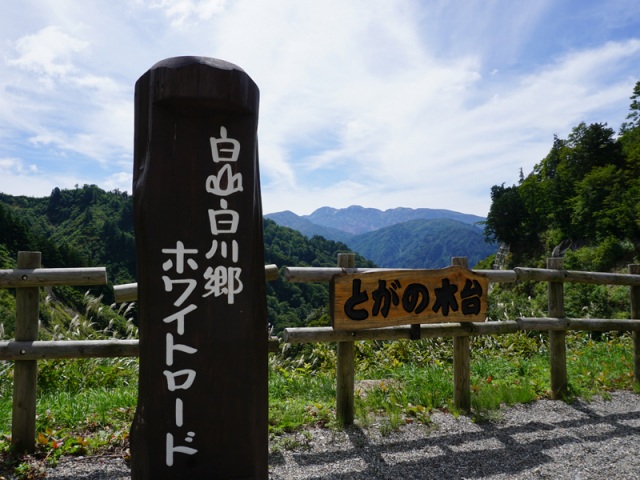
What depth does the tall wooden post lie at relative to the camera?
8.00 feet

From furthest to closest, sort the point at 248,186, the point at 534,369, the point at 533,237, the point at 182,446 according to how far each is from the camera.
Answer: the point at 533,237 → the point at 534,369 → the point at 248,186 → the point at 182,446

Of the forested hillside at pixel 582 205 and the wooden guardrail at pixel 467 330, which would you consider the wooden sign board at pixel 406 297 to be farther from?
the forested hillside at pixel 582 205

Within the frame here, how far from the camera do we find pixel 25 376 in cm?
360

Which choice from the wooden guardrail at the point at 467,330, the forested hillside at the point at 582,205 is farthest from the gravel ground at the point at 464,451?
the forested hillside at the point at 582,205

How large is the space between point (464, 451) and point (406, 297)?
139 cm

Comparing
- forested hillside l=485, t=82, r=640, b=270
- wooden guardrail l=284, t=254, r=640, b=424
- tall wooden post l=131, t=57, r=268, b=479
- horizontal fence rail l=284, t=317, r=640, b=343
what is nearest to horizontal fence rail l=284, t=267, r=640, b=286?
wooden guardrail l=284, t=254, r=640, b=424

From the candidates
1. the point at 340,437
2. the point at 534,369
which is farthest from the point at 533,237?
the point at 340,437

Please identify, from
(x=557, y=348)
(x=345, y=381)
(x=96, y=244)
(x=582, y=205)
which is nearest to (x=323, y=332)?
(x=345, y=381)

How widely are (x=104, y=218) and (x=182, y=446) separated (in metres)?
75.6

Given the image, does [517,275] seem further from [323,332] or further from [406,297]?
[323,332]

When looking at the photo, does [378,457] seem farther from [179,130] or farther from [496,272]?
[179,130]

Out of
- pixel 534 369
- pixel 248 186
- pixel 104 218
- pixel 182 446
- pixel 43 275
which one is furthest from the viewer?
pixel 104 218

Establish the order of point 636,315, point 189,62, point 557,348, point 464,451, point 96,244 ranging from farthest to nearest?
1. point 96,244
2. point 636,315
3. point 557,348
4. point 464,451
5. point 189,62

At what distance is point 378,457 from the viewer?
3.70 m
